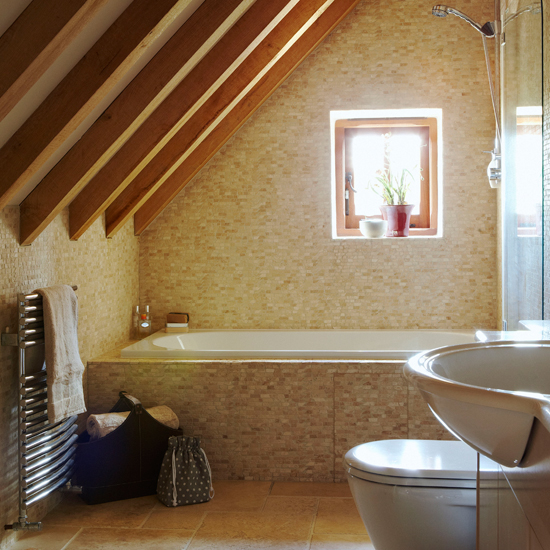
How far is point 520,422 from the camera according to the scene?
2.82 feet

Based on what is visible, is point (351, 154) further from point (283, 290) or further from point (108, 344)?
point (108, 344)

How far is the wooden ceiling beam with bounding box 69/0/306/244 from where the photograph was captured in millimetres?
2691

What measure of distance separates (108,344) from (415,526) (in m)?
2.23

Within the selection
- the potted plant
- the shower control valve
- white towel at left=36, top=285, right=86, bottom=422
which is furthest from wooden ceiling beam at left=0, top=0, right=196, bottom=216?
the potted plant

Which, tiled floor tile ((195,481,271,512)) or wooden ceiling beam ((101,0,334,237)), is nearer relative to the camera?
tiled floor tile ((195,481,271,512))

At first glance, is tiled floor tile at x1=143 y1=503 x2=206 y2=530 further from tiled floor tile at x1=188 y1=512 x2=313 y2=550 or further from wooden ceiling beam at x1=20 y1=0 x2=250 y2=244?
wooden ceiling beam at x1=20 y1=0 x2=250 y2=244

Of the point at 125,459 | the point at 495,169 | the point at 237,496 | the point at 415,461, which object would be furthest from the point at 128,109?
the point at 495,169

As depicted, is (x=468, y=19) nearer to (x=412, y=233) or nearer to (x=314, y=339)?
(x=412, y=233)

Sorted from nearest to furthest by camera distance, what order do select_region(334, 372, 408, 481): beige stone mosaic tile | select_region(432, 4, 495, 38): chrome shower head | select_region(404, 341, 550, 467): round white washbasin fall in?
select_region(404, 341, 550, 467): round white washbasin → select_region(334, 372, 408, 481): beige stone mosaic tile → select_region(432, 4, 495, 38): chrome shower head

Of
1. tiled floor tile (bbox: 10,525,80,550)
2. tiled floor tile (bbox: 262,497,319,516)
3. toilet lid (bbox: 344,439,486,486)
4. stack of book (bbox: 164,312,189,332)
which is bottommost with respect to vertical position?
tiled floor tile (bbox: 262,497,319,516)

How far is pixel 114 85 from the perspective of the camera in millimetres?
2154

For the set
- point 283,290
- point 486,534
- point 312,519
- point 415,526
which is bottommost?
point 312,519

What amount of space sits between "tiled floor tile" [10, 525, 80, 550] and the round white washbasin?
1893 mm

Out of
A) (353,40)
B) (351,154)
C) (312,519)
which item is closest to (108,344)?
(312,519)
